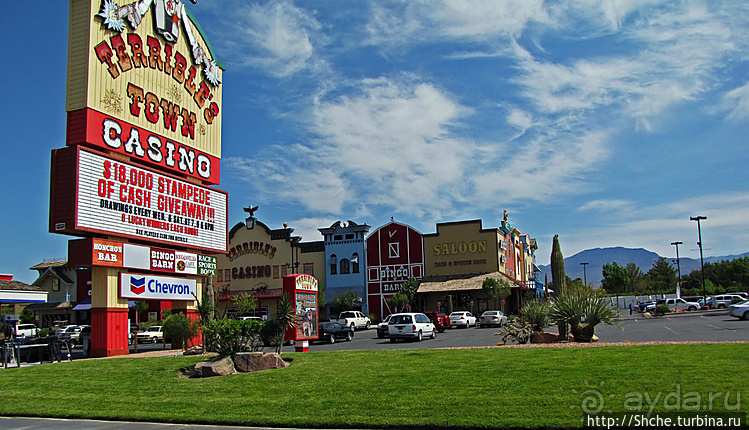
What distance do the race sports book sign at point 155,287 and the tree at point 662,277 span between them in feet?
355

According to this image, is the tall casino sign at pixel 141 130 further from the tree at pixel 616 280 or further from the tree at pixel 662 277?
the tree at pixel 662 277

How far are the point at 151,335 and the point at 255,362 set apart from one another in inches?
1127

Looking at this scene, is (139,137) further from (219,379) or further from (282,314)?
(219,379)

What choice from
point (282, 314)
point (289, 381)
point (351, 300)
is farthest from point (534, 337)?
point (351, 300)

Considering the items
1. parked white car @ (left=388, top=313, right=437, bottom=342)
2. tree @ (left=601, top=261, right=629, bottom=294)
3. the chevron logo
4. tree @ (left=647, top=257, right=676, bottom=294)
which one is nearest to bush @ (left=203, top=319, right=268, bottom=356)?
the chevron logo

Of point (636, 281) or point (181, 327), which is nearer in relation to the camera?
point (181, 327)

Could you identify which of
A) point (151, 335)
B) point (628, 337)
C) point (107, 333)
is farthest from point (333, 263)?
point (628, 337)

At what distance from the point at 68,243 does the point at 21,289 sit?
9.39 metres

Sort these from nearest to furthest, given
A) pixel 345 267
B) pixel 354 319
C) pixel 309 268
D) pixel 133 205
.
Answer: pixel 133 205 → pixel 354 319 → pixel 345 267 → pixel 309 268

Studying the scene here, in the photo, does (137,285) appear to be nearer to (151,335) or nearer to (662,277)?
(151,335)

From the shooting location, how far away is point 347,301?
6034cm

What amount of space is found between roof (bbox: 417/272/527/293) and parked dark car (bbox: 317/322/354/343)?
81.4 feet

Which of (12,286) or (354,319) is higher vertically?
(12,286)

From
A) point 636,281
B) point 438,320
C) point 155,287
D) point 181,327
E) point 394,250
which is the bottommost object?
point 438,320
